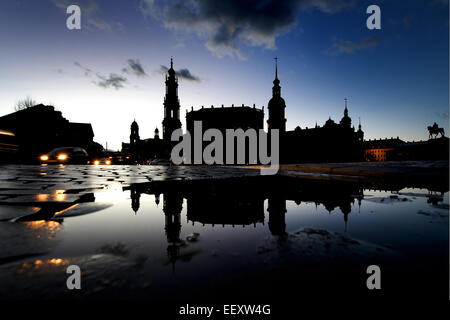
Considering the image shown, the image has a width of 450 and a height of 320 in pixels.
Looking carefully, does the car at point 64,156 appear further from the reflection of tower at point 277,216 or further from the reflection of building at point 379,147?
the reflection of building at point 379,147

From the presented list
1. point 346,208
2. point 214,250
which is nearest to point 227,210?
point 214,250

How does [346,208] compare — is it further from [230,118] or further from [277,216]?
[230,118]

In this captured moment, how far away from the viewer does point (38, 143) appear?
2233 centimetres

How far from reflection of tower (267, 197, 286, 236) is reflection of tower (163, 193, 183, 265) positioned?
2.22ft

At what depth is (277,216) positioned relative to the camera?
188 cm

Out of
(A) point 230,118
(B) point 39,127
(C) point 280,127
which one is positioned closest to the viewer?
(B) point 39,127

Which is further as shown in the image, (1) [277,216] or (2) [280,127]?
(2) [280,127]

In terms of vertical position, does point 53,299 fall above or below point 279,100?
below

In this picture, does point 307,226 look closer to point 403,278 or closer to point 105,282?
point 403,278

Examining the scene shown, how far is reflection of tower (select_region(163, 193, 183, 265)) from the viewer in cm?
114

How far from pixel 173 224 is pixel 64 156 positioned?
1615 centimetres
